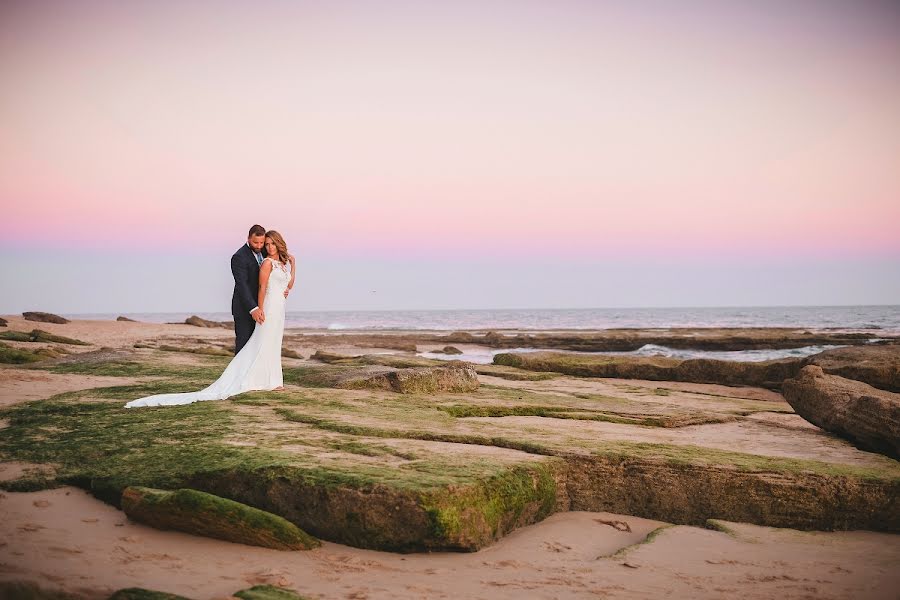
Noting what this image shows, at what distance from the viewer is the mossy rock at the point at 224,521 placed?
356 centimetres

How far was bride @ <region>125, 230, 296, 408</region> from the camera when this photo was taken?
7.94 meters

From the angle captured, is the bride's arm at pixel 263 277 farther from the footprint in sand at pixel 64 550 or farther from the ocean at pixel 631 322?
the ocean at pixel 631 322

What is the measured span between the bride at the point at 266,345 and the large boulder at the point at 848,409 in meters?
6.45

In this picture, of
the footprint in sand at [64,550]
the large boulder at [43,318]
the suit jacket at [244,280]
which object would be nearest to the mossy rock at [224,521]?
the footprint in sand at [64,550]

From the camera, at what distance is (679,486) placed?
4.78 m

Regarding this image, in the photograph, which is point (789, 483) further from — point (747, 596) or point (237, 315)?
point (237, 315)

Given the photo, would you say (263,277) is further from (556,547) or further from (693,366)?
(693,366)

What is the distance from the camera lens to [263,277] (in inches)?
333

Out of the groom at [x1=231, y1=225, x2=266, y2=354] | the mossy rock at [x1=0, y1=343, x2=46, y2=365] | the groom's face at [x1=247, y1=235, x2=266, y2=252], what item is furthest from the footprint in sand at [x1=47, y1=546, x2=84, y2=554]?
the mossy rock at [x1=0, y1=343, x2=46, y2=365]

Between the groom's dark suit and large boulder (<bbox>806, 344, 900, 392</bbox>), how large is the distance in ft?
31.3

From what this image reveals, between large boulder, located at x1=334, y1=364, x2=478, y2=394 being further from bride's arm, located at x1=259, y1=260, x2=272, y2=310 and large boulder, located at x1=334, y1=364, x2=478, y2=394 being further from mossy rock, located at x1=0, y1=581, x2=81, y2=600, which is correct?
mossy rock, located at x1=0, y1=581, x2=81, y2=600

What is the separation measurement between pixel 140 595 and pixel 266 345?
5853mm

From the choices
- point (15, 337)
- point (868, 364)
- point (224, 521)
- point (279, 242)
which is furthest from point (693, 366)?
point (15, 337)

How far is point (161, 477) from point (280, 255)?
16.2ft
